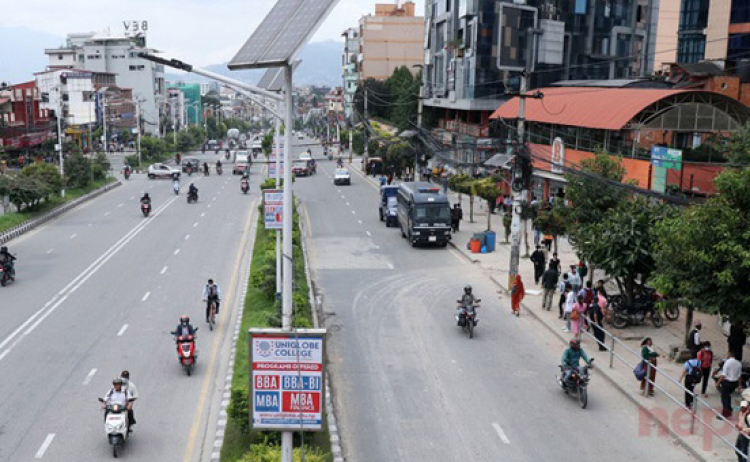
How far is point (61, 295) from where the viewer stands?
83.3ft

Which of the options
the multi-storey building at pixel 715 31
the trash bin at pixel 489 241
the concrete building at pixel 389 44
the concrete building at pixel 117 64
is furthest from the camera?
the concrete building at pixel 117 64

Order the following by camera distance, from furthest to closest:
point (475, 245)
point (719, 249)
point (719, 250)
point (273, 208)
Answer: point (475, 245), point (273, 208), point (719, 250), point (719, 249)

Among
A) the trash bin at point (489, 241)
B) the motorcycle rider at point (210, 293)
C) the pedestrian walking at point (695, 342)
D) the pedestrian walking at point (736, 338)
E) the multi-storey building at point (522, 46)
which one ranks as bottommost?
the trash bin at point (489, 241)

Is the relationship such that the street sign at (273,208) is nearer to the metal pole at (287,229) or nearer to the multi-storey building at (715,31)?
the metal pole at (287,229)

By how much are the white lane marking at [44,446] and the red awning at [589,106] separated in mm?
27553

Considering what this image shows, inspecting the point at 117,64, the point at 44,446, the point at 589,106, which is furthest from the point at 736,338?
the point at 117,64

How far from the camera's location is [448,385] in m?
16.9

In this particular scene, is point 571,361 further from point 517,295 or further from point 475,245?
point 475,245

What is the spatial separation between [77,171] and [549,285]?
43238 mm

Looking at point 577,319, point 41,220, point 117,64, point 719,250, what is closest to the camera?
point 719,250

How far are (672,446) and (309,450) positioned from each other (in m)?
6.51

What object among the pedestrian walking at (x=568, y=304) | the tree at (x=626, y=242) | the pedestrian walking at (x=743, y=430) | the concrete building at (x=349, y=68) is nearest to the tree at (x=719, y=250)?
the pedestrian walking at (x=743, y=430)

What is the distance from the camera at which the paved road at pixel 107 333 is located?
13969mm

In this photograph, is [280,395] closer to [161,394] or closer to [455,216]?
[161,394]
